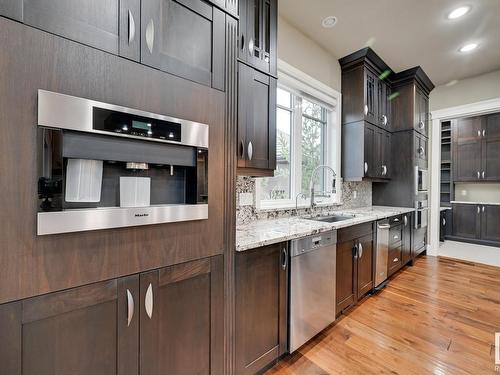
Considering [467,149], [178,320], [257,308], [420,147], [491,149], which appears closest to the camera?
[178,320]

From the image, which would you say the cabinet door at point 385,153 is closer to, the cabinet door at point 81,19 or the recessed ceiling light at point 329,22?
the recessed ceiling light at point 329,22

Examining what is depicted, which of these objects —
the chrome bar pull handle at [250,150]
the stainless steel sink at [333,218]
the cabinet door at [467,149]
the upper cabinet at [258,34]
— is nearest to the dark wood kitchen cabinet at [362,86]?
the stainless steel sink at [333,218]

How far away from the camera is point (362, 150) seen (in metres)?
3.26

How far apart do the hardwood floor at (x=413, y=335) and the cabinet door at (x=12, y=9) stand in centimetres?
222

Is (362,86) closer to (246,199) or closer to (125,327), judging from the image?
(246,199)

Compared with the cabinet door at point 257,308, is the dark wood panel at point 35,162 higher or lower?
higher

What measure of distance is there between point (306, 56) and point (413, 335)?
9.84 ft

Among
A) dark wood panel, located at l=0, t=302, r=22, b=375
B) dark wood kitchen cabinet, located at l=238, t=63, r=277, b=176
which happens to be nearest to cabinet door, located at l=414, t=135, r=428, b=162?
dark wood kitchen cabinet, located at l=238, t=63, r=277, b=176

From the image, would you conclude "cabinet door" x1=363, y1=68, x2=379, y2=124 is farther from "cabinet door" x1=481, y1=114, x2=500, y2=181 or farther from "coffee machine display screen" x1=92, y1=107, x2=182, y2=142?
"cabinet door" x1=481, y1=114, x2=500, y2=181

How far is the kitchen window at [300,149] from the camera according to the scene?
2.69m

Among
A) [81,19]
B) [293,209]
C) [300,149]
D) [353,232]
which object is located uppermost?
[81,19]

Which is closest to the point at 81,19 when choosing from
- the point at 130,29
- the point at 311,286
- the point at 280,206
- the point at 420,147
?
the point at 130,29

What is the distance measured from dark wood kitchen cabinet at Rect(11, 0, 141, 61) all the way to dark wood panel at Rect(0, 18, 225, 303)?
1.3 inches

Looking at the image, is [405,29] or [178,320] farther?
[405,29]
